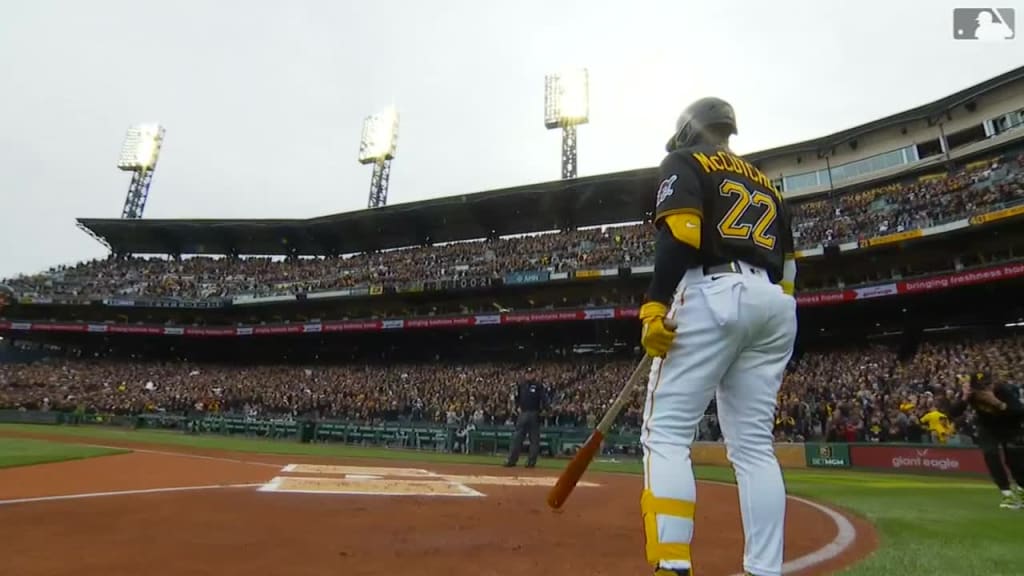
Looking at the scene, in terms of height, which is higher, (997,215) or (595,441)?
(997,215)

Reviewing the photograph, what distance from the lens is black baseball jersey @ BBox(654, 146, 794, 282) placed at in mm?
2691

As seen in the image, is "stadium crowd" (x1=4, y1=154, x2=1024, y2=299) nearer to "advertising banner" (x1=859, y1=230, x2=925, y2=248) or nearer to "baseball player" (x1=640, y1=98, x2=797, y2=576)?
"advertising banner" (x1=859, y1=230, x2=925, y2=248)

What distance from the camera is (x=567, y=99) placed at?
130ft

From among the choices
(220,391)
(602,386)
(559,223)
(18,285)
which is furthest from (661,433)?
(18,285)

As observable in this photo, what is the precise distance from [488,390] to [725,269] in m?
24.7

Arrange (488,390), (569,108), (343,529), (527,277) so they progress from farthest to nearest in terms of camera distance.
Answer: (569,108) < (527,277) < (488,390) < (343,529)

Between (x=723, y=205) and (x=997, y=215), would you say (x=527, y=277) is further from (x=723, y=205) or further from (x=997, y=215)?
(x=723, y=205)

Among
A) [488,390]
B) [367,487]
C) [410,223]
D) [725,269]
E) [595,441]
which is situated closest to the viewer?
[725,269]

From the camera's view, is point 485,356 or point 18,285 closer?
point 485,356

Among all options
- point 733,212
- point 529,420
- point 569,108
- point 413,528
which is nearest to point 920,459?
point 529,420

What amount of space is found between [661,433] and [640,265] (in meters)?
27.4

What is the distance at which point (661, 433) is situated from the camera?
103 inches

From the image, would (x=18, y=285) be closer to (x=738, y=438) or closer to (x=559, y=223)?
(x=559, y=223)

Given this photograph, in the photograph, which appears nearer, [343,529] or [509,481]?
[343,529]
